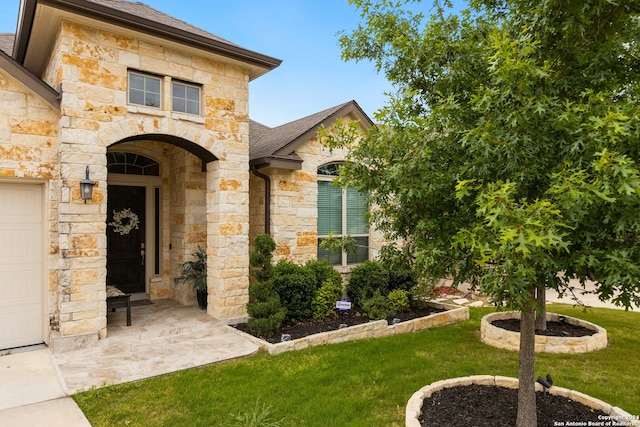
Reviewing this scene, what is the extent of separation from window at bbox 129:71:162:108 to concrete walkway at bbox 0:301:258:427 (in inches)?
144

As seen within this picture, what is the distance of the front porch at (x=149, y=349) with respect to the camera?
458cm

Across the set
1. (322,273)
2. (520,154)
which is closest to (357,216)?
(322,273)

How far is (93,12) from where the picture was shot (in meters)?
5.23

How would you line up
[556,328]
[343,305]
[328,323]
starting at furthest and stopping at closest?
[343,305] → [328,323] → [556,328]

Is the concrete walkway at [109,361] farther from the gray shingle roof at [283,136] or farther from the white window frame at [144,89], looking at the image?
the white window frame at [144,89]

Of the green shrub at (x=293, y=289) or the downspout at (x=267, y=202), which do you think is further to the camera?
the downspout at (x=267, y=202)

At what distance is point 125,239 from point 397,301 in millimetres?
5889

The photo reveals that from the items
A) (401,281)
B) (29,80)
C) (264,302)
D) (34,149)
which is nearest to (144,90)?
(29,80)

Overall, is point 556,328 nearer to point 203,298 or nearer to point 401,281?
point 401,281

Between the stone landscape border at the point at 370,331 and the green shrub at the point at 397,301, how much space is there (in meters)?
0.53

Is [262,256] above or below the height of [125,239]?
below

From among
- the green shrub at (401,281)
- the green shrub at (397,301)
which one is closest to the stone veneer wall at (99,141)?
the green shrub at (397,301)

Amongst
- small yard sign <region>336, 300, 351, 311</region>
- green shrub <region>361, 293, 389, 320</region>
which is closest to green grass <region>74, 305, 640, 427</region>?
green shrub <region>361, 293, 389, 320</region>

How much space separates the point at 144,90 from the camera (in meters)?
6.04
